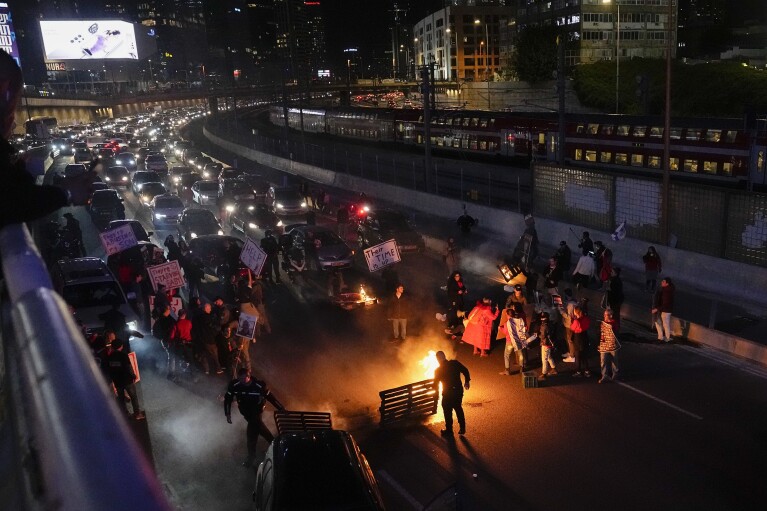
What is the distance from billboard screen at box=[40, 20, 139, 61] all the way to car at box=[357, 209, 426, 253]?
5476cm

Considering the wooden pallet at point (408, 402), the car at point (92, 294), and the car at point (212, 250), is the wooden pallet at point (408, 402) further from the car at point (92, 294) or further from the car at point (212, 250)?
the car at point (212, 250)

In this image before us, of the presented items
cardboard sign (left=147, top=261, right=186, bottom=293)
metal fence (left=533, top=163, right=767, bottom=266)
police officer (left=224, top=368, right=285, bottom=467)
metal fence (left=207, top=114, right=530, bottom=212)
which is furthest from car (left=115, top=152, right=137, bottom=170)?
police officer (left=224, top=368, right=285, bottom=467)

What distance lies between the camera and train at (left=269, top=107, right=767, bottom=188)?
3005cm

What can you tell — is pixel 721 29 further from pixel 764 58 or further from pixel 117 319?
pixel 117 319

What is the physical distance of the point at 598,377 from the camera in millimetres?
13039

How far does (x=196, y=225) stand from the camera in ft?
83.3

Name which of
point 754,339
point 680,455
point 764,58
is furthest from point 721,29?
point 680,455

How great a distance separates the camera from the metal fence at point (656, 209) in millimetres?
18078

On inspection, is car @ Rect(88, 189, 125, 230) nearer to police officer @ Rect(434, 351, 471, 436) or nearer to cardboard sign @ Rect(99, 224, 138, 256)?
cardboard sign @ Rect(99, 224, 138, 256)

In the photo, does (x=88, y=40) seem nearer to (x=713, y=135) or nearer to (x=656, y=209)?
(x=713, y=135)

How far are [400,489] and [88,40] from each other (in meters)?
71.0

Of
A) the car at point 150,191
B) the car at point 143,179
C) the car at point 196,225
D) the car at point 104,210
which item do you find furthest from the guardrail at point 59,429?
the car at point 143,179

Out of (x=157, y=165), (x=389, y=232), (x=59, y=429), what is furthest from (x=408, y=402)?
(x=157, y=165)

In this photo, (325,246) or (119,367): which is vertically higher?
(119,367)
